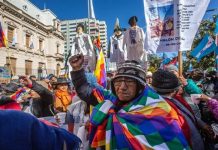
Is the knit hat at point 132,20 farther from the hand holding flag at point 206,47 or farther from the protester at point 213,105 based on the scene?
the hand holding flag at point 206,47

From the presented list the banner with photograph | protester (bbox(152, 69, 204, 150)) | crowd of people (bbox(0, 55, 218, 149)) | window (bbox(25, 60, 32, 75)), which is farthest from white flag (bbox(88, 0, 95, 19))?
window (bbox(25, 60, 32, 75))

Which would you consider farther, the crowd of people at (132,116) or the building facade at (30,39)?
the building facade at (30,39)

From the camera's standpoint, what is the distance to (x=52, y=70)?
5466 cm

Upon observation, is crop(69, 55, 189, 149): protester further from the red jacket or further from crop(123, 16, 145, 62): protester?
crop(123, 16, 145, 62): protester

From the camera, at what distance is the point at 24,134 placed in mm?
1058

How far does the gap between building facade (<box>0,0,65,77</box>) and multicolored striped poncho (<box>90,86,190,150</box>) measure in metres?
33.0

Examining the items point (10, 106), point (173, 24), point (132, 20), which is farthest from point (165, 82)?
point (132, 20)

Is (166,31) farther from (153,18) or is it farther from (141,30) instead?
(141,30)

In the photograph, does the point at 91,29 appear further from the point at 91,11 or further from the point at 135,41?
the point at 135,41

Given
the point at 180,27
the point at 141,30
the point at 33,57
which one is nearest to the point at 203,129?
the point at 180,27

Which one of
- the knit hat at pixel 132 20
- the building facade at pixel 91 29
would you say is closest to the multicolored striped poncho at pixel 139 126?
the knit hat at pixel 132 20

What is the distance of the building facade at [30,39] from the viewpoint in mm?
39469

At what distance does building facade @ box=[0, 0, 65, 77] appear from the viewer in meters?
39.5

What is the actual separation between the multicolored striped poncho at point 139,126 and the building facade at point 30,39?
3299 cm
